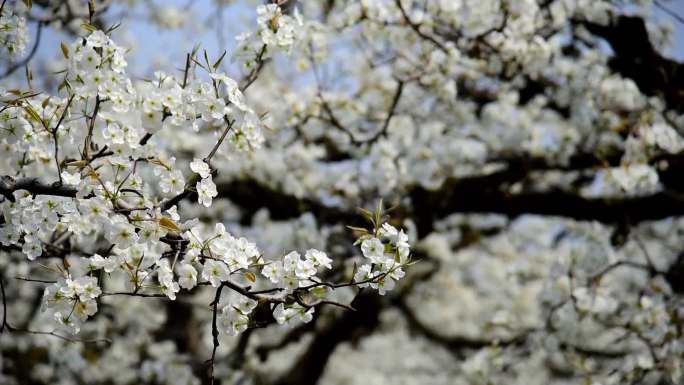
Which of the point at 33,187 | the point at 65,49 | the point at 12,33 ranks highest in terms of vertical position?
the point at 12,33

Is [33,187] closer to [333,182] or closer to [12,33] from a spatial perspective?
[12,33]

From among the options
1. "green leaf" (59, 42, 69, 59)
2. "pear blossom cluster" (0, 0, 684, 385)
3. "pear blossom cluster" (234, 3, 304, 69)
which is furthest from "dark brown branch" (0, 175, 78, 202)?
"pear blossom cluster" (234, 3, 304, 69)

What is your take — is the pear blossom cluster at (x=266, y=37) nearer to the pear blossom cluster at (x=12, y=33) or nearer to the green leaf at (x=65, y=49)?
the green leaf at (x=65, y=49)

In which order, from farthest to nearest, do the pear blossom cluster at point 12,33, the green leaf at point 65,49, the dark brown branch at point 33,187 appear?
the pear blossom cluster at point 12,33 < the green leaf at point 65,49 < the dark brown branch at point 33,187

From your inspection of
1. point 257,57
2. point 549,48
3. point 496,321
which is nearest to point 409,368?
point 496,321

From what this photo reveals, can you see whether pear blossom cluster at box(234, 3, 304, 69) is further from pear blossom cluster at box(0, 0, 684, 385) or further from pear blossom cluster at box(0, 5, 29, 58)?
pear blossom cluster at box(0, 5, 29, 58)

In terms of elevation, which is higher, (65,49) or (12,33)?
(12,33)

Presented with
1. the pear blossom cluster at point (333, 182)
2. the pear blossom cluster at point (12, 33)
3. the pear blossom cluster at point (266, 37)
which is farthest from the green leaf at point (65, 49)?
the pear blossom cluster at point (266, 37)

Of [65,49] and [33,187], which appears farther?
A: [65,49]

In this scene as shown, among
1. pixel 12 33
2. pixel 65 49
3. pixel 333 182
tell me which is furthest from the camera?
pixel 333 182

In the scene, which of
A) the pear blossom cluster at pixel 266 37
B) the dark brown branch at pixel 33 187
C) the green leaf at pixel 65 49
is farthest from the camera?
the pear blossom cluster at pixel 266 37

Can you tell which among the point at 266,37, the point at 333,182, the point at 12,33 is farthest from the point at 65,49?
the point at 333,182
